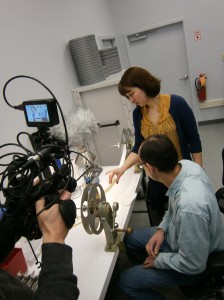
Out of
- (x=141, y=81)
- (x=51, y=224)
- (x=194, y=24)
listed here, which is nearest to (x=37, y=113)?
(x=51, y=224)

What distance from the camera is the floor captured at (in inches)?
70.0

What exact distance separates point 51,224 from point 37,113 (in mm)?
619

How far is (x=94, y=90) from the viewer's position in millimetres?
2551

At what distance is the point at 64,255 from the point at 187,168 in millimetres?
822

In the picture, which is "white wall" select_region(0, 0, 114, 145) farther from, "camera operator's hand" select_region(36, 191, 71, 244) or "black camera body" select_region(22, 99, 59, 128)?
"camera operator's hand" select_region(36, 191, 71, 244)

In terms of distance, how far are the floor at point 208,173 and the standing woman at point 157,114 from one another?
755 mm

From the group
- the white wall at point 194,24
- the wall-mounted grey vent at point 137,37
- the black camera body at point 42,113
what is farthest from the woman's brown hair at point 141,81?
the wall-mounted grey vent at point 137,37

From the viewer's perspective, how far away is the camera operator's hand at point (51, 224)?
0.70 metres

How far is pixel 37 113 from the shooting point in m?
1.18

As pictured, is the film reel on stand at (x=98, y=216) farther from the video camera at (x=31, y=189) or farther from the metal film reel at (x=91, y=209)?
the video camera at (x=31, y=189)

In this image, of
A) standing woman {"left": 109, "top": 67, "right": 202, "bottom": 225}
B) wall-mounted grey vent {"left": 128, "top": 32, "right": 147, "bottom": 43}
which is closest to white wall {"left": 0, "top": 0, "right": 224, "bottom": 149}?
wall-mounted grey vent {"left": 128, "top": 32, "right": 147, "bottom": 43}

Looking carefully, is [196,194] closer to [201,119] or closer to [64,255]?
[64,255]

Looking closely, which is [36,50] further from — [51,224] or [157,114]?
[51,224]

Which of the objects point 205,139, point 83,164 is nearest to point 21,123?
point 83,164
